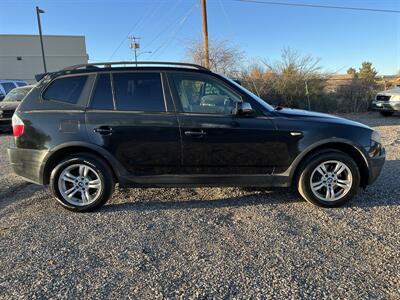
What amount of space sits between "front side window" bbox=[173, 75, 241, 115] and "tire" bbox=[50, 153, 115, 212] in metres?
1.30

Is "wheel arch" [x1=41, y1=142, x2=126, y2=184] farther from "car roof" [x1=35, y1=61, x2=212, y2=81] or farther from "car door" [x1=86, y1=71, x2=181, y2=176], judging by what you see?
"car roof" [x1=35, y1=61, x2=212, y2=81]

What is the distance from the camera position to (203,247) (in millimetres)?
3412

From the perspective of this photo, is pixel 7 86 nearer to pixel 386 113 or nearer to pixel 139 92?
pixel 139 92

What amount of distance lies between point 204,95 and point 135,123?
927mm

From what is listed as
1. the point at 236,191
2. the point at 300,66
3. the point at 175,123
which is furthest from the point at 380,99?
the point at 175,123

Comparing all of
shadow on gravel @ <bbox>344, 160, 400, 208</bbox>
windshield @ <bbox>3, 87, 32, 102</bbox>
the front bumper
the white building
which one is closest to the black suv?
shadow on gravel @ <bbox>344, 160, 400, 208</bbox>

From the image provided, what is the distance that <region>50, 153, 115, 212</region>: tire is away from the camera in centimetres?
432

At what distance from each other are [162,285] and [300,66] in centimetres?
1627

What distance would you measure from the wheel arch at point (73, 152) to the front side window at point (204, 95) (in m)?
1.11

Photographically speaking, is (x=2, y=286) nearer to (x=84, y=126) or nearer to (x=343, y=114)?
(x=84, y=126)

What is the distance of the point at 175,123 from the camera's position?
423 centimetres

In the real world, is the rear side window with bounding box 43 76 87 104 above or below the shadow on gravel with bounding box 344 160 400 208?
above

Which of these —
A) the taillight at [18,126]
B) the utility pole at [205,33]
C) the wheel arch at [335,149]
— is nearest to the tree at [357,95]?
the utility pole at [205,33]

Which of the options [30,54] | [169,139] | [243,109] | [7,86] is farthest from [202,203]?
[30,54]
